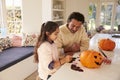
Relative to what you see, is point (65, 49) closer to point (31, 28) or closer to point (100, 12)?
point (31, 28)

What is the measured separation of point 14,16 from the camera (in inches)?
163

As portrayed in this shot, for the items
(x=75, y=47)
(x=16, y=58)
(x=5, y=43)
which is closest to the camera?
(x=75, y=47)

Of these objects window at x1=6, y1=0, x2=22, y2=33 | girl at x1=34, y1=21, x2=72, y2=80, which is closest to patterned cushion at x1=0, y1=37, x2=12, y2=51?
window at x1=6, y1=0, x2=22, y2=33

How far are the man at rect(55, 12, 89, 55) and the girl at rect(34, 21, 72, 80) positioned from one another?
0.32 meters

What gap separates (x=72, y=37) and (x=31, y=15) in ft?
8.32

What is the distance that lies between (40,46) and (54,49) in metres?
0.15

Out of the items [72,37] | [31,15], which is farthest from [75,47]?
[31,15]

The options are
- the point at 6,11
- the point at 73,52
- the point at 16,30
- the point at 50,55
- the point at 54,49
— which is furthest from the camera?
the point at 16,30

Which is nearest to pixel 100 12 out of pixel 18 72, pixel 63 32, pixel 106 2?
pixel 106 2

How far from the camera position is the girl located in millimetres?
1408

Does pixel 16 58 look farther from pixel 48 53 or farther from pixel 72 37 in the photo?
pixel 48 53

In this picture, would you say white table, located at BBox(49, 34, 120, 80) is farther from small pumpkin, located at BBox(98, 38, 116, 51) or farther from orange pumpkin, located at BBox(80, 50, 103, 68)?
small pumpkin, located at BBox(98, 38, 116, 51)

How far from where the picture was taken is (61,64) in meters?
1.42

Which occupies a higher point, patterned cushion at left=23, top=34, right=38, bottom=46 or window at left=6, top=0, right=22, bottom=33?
window at left=6, top=0, right=22, bottom=33
